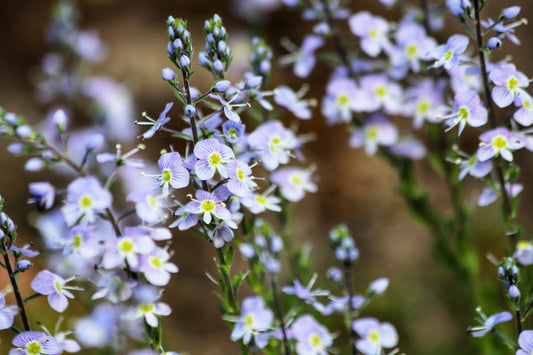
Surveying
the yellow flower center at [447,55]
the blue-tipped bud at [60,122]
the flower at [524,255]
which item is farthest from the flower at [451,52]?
the blue-tipped bud at [60,122]

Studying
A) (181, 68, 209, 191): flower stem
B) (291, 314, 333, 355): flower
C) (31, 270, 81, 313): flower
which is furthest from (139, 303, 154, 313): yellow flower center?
(291, 314, 333, 355): flower

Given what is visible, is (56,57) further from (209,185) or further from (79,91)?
(209,185)

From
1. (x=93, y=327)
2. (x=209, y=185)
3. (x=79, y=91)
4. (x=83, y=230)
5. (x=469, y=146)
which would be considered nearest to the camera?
(x=83, y=230)

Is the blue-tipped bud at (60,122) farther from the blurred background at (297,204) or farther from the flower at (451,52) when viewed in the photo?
the blurred background at (297,204)

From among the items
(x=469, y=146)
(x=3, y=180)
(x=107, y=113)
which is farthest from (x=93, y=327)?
(x=469, y=146)

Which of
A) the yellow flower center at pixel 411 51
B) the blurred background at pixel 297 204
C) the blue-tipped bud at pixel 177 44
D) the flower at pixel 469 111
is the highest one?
the blue-tipped bud at pixel 177 44

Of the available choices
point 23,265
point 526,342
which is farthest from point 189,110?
point 526,342
